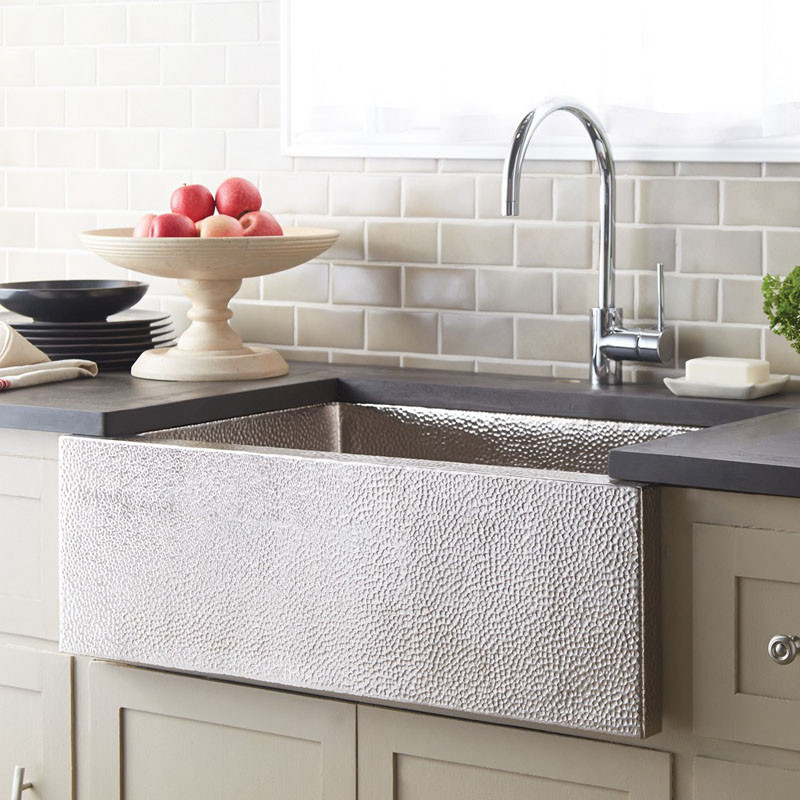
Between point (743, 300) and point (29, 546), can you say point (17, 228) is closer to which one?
point (29, 546)

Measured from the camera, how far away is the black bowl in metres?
2.38

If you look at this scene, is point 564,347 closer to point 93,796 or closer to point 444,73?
point 444,73

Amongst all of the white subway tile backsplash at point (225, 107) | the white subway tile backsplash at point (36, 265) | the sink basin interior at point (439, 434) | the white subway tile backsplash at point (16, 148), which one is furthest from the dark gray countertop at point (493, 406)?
the white subway tile backsplash at point (16, 148)

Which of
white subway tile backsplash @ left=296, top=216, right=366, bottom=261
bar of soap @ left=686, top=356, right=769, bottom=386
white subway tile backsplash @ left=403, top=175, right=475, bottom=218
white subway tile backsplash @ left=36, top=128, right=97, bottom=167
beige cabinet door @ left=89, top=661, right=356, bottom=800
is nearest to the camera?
beige cabinet door @ left=89, top=661, right=356, bottom=800

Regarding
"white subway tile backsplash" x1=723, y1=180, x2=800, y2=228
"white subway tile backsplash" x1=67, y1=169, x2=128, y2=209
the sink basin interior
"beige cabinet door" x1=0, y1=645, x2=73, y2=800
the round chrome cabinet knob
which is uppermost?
"white subway tile backsplash" x1=67, y1=169, x2=128, y2=209

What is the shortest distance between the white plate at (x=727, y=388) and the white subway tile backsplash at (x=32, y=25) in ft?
4.50

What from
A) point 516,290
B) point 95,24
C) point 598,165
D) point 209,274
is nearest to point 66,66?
point 95,24

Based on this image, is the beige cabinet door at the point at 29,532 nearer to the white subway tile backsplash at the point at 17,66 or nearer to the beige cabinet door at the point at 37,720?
the beige cabinet door at the point at 37,720

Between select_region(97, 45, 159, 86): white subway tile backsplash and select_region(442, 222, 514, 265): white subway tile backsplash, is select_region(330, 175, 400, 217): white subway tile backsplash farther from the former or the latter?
select_region(97, 45, 159, 86): white subway tile backsplash

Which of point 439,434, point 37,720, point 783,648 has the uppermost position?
point 439,434

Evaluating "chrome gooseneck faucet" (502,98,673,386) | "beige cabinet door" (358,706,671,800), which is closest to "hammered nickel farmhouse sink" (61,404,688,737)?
"beige cabinet door" (358,706,671,800)

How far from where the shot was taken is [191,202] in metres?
2.35

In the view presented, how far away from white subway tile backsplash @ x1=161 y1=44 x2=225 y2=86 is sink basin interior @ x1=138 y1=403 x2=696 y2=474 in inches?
A: 27.0

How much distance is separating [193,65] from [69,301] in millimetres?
543
